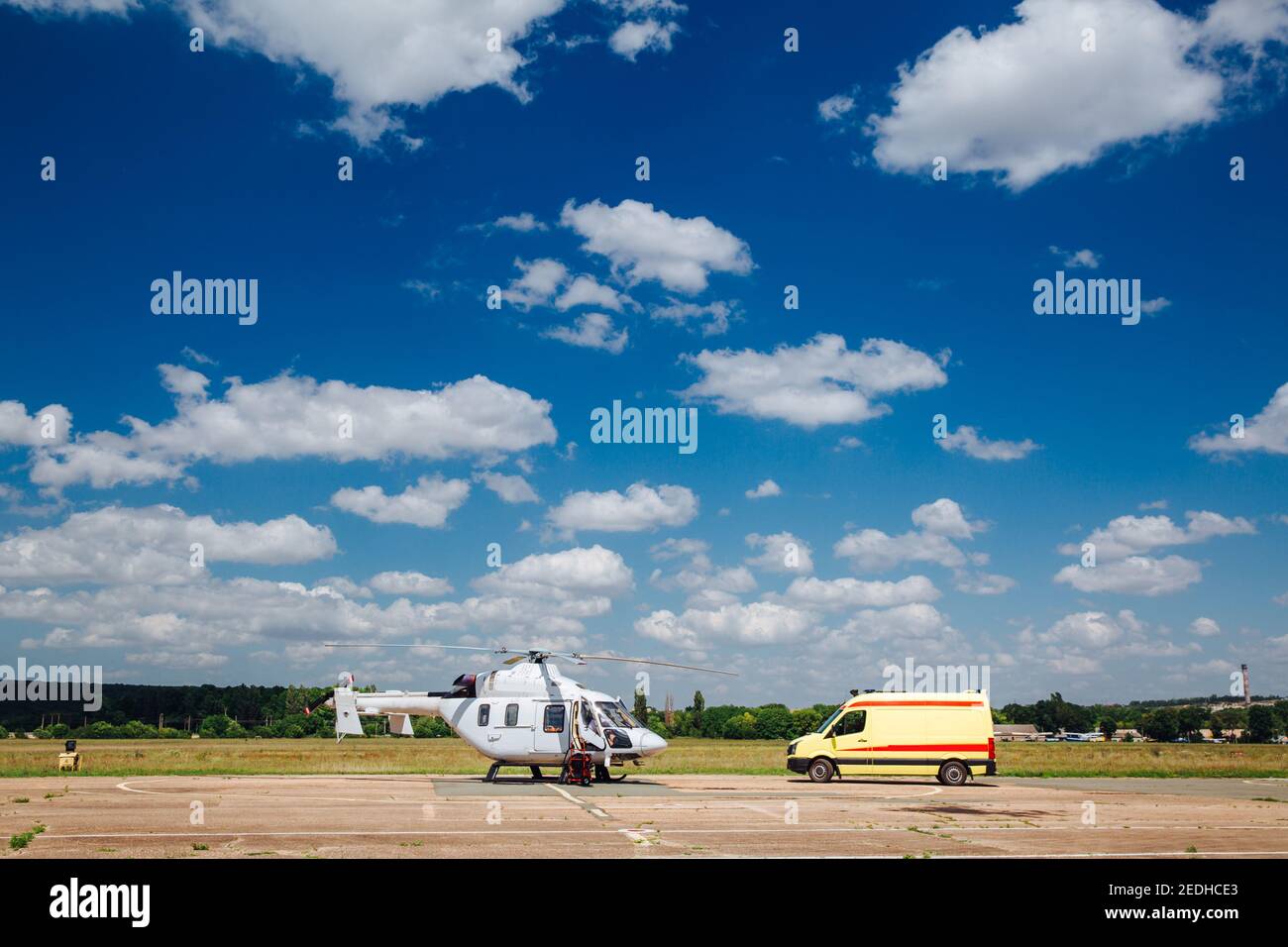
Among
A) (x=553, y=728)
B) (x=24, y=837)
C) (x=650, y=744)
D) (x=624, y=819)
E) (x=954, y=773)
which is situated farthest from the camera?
(x=954, y=773)

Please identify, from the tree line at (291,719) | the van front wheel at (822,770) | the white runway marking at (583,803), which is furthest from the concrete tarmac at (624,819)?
the tree line at (291,719)

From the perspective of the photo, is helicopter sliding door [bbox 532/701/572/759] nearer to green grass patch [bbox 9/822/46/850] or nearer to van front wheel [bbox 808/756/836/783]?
van front wheel [bbox 808/756/836/783]

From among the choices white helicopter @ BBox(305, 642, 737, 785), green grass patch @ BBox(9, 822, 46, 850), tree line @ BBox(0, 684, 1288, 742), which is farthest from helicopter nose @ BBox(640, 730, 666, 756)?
tree line @ BBox(0, 684, 1288, 742)

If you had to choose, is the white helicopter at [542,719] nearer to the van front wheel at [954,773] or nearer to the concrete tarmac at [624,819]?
the concrete tarmac at [624,819]

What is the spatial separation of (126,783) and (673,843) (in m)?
22.1

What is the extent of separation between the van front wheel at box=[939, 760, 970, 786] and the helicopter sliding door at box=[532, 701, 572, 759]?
42.1ft

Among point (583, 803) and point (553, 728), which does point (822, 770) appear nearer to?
point (553, 728)

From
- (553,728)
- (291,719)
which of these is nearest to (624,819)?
(553,728)

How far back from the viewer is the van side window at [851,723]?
34125 mm

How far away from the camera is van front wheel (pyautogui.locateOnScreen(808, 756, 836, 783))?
3453 centimetres

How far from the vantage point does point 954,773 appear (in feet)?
109

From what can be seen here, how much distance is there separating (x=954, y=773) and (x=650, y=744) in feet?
35.3
